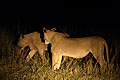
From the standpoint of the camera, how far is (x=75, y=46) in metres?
6.45

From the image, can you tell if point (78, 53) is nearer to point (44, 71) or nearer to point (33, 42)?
point (44, 71)

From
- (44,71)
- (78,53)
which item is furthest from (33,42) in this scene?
(78,53)

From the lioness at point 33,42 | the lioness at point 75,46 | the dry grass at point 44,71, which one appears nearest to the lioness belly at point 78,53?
the lioness at point 75,46

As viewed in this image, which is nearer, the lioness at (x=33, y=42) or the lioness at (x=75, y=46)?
the lioness at (x=75, y=46)

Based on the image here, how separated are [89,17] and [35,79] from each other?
12756 millimetres

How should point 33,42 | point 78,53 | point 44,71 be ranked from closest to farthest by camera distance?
point 44,71 → point 78,53 → point 33,42

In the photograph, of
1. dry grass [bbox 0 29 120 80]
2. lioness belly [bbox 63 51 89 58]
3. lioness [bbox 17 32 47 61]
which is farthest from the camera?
lioness [bbox 17 32 47 61]

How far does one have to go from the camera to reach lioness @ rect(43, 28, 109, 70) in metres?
6.19

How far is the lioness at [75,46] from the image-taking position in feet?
20.3

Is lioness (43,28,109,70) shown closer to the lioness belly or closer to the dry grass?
the lioness belly

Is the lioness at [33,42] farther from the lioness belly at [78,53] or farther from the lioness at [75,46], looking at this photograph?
the lioness belly at [78,53]

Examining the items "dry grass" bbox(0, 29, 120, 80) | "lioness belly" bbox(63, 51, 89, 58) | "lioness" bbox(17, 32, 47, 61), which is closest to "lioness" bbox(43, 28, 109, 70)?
"lioness belly" bbox(63, 51, 89, 58)

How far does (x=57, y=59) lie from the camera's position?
261 inches

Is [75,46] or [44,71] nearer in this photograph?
[44,71]
